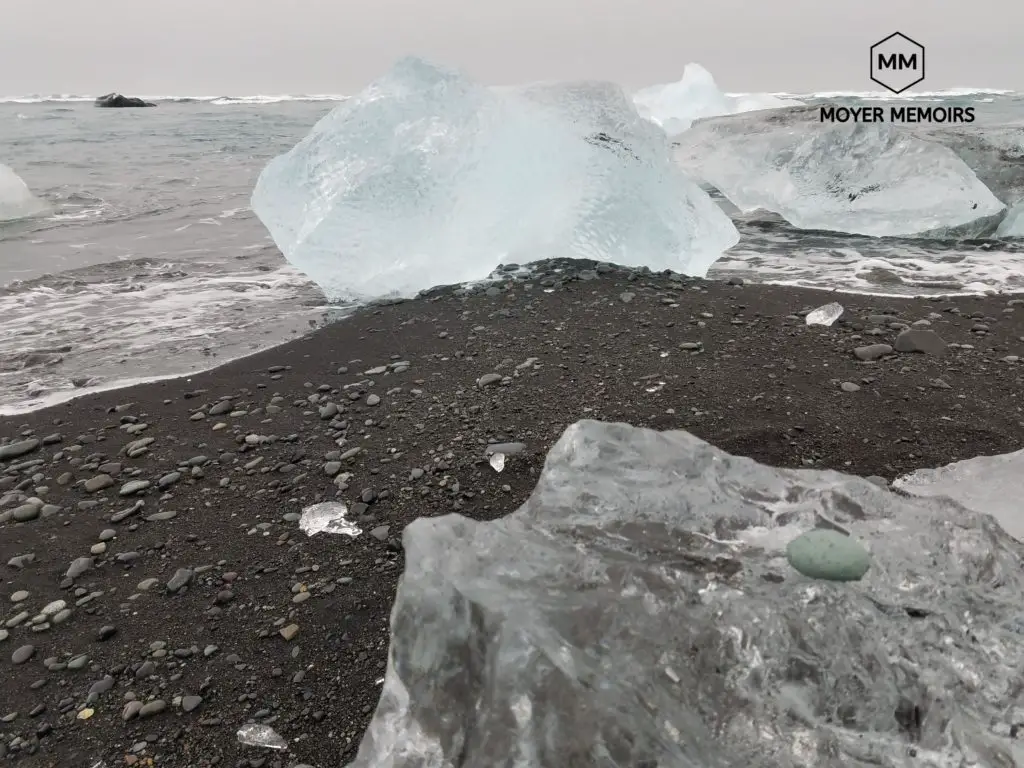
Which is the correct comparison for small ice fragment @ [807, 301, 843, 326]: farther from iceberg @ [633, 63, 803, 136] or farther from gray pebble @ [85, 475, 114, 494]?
iceberg @ [633, 63, 803, 136]

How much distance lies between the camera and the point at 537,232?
16.1 ft

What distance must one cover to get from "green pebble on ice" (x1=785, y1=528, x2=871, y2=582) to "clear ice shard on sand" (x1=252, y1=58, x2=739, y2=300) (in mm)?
3725

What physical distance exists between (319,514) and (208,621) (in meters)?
0.54

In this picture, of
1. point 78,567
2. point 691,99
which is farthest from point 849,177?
point 691,99

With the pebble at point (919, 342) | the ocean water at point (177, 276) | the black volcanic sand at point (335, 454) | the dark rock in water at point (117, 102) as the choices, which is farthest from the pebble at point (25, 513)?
the dark rock in water at point (117, 102)

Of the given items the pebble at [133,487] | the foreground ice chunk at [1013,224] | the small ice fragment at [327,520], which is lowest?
the foreground ice chunk at [1013,224]

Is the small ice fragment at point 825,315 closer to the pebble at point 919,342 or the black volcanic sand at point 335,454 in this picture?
the black volcanic sand at point 335,454

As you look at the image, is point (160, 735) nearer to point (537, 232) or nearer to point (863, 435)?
point (863, 435)

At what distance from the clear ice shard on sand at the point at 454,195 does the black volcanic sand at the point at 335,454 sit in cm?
57

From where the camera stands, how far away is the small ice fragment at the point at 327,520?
2.35m

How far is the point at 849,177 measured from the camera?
707cm

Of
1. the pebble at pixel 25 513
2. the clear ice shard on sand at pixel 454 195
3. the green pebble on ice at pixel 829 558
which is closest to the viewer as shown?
the green pebble on ice at pixel 829 558

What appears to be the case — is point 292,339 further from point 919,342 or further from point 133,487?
point 919,342

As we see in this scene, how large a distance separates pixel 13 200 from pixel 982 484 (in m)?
10.9
